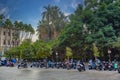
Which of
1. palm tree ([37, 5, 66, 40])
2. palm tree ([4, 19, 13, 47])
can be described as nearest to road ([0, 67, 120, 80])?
palm tree ([37, 5, 66, 40])

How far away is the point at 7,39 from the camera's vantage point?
8256 centimetres

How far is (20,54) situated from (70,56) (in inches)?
608

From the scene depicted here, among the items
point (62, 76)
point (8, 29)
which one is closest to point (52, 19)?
point (8, 29)

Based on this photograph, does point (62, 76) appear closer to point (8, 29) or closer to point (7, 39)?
point (7, 39)

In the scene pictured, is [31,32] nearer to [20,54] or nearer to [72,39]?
[20,54]

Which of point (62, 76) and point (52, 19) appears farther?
point (52, 19)

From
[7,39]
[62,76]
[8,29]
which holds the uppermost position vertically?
[8,29]

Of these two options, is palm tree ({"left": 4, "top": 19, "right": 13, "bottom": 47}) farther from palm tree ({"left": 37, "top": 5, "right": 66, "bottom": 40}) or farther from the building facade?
palm tree ({"left": 37, "top": 5, "right": 66, "bottom": 40})

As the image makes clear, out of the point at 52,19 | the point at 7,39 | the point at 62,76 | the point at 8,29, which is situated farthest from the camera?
the point at 8,29

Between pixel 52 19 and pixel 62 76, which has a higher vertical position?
pixel 52 19

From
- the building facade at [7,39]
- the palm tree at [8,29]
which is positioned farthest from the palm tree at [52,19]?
the building facade at [7,39]

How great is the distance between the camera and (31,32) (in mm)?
89188

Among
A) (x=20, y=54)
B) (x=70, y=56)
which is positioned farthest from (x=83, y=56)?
(x=20, y=54)

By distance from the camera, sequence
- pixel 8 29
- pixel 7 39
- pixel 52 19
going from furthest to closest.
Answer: pixel 8 29, pixel 7 39, pixel 52 19
